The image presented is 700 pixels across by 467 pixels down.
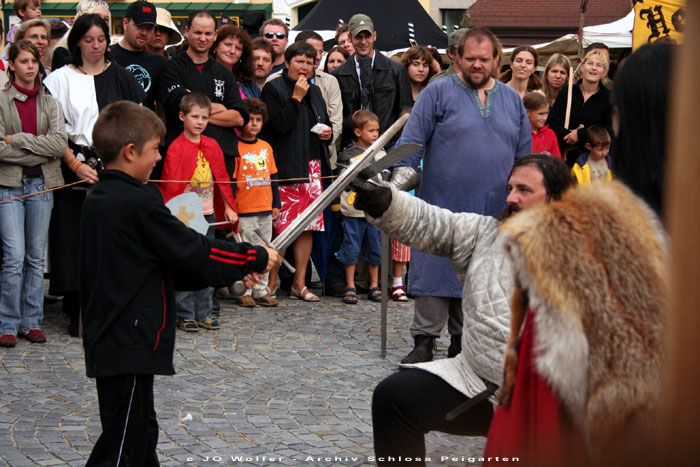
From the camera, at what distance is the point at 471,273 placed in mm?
3547

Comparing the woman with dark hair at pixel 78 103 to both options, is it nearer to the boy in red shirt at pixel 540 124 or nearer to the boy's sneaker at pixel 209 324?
the boy's sneaker at pixel 209 324

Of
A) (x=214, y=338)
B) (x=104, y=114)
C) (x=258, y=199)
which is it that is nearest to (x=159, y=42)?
(x=258, y=199)

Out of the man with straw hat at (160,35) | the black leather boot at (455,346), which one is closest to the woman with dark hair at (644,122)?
the black leather boot at (455,346)

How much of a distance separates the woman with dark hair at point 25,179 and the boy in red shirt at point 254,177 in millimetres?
1665

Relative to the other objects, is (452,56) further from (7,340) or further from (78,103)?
(7,340)

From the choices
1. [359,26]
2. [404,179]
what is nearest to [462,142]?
[404,179]

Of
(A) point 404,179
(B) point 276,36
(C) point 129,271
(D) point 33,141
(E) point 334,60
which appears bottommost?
(C) point 129,271

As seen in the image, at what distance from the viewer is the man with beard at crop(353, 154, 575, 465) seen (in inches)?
133

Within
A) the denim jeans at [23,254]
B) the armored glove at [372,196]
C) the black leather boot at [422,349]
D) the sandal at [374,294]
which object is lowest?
the sandal at [374,294]

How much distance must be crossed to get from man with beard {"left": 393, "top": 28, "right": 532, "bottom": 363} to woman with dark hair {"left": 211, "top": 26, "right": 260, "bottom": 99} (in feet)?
8.29

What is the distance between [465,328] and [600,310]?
5.10ft

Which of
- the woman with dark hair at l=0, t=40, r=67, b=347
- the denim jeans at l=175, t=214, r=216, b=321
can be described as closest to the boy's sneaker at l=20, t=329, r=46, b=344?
the woman with dark hair at l=0, t=40, r=67, b=347

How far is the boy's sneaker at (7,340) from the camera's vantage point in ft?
20.2

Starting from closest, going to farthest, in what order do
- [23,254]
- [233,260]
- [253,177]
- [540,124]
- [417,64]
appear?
1. [233,260]
2. [23,254]
3. [253,177]
4. [540,124]
5. [417,64]
